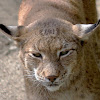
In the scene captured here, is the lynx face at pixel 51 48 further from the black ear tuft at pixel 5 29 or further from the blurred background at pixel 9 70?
the blurred background at pixel 9 70

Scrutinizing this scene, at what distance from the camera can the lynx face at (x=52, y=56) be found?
3.39 metres

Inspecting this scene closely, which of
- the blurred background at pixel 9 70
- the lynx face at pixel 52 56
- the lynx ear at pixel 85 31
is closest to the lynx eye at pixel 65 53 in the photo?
the lynx face at pixel 52 56

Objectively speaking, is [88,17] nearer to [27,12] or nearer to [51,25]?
[27,12]

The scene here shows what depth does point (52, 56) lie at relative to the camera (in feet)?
11.2

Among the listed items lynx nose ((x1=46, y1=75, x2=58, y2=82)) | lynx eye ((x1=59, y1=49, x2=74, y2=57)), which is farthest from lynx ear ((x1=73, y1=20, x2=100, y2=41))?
lynx nose ((x1=46, y1=75, x2=58, y2=82))

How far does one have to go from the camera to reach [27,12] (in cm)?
440

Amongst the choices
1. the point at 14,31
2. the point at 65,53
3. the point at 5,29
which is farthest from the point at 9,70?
the point at 65,53

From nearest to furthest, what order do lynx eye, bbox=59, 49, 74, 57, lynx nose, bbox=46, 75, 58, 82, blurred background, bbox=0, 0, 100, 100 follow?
lynx nose, bbox=46, 75, 58, 82
lynx eye, bbox=59, 49, 74, 57
blurred background, bbox=0, 0, 100, 100

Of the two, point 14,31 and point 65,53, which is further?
point 14,31

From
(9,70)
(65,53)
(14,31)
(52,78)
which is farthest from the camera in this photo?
(9,70)

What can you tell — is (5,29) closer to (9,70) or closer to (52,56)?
(52,56)

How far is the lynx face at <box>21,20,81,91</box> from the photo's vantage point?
3.39 metres

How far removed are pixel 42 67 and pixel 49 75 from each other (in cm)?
14

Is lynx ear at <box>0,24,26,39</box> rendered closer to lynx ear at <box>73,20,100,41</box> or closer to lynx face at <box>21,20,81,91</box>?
lynx face at <box>21,20,81,91</box>
